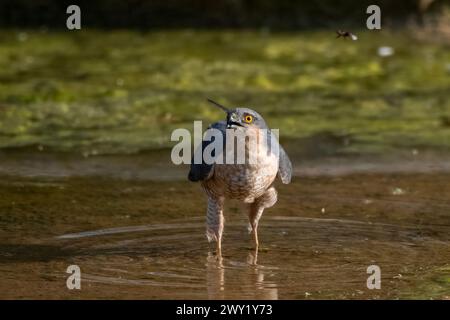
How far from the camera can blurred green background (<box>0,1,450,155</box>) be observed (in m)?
10.8

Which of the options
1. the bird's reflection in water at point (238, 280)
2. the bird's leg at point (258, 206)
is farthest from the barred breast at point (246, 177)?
the bird's reflection in water at point (238, 280)

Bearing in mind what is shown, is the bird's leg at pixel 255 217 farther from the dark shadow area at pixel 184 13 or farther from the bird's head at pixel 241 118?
the dark shadow area at pixel 184 13

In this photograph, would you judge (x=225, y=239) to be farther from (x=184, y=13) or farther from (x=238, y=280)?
(x=184, y=13)

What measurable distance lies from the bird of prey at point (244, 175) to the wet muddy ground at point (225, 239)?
211mm

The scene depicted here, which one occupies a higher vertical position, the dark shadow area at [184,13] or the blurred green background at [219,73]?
the dark shadow area at [184,13]

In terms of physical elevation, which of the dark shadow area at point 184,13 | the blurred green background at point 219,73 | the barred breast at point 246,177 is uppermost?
the dark shadow area at point 184,13

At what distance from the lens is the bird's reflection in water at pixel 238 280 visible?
6.18 m

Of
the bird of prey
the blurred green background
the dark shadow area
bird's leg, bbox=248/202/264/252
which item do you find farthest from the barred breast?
the dark shadow area

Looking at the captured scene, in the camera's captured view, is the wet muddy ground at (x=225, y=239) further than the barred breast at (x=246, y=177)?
No

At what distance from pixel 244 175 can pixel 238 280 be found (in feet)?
2.09

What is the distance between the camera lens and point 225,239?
7574 millimetres

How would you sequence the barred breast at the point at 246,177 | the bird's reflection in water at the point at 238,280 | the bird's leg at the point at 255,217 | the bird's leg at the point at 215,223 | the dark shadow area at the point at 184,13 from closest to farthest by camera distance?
the bird's reflection in water at the point at 238,280 → the barred breast at the point at 246,177 → the bird's leg at the point at 215,223 → the bird's leg at the point at 255,217 → the dark shadow area at the point at 184,13
